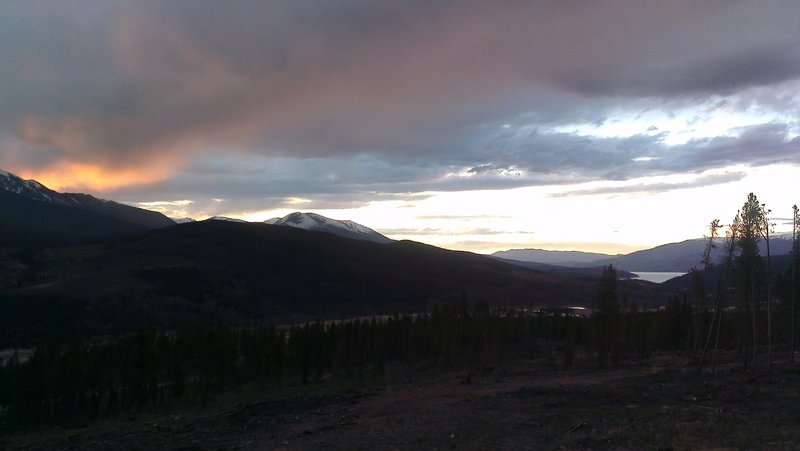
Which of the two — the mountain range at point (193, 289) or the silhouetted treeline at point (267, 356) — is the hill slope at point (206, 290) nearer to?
the mountain range at point (193, 289)

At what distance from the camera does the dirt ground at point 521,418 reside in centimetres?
2030

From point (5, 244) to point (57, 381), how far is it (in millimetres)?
152730

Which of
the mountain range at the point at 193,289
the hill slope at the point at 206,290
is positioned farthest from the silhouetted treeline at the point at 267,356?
the hill slope at the point at 206,290

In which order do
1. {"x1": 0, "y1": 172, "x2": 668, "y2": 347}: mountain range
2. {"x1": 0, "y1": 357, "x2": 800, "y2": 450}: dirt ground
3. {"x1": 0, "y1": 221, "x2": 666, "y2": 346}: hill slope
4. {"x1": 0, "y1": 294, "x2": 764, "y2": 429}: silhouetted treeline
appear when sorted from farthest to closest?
{"x1": 0, "y1": 221, "x2": 666, "y2": 346}: hill slope < {"x1": 0, "y1": 172, "x2": 668, "y2": 347}: mountain range < {"x1": 0, "y1": 294, "x2": 764, "y2": 429}: silhouetted treeline < {"x1": 0, "y1": 357, "x2": 800, "y2": 450}: dirt ground

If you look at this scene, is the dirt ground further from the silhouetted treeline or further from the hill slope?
the hill slope

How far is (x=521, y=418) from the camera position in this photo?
84.1 feet

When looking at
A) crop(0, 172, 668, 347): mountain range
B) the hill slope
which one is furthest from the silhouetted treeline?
the hill slope

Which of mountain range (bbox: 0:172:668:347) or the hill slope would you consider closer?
mountain range (bbox: 0:172:668:347)

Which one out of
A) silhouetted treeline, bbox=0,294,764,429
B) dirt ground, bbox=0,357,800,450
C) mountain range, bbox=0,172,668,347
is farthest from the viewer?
mountain range, bbox=0,172,668,347

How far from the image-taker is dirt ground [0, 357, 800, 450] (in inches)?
799

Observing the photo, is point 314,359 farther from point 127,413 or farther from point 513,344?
point 513,344

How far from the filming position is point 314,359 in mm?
65875

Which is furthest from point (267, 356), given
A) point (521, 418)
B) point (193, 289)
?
point (193, 289)

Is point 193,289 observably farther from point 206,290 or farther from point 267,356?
point 267,356
